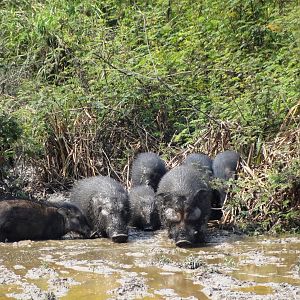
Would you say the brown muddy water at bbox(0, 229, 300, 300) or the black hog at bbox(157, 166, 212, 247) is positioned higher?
the black hog at bbox(157, 166, 212, 247)

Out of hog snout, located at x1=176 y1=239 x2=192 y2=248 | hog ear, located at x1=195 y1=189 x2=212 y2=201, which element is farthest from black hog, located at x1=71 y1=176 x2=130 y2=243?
hog ear, located at x1=195 y1=189 x2=212 y2=201

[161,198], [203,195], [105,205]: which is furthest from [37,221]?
[203,195]

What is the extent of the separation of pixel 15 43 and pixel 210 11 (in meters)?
3.14

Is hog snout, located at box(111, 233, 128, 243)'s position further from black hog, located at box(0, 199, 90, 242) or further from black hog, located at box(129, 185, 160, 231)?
black hog, located at box(129, 185, 160, 231)

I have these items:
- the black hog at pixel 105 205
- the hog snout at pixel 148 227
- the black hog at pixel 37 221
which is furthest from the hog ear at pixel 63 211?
the hog snout at pixel 148 227

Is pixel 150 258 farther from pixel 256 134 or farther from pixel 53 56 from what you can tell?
pixel 53 56

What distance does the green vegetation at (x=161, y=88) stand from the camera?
33.1 feet

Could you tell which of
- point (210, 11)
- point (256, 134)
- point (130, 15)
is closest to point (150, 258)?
point (256, 134)

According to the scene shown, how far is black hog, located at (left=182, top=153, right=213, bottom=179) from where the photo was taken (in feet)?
32.3

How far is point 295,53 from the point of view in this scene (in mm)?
12039

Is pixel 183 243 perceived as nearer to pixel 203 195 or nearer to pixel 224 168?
pixel 203 195

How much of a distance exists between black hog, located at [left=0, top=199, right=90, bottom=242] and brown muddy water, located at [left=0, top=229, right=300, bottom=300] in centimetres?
25

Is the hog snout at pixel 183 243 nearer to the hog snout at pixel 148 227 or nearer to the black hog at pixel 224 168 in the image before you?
the hog snout at pixel 148 227

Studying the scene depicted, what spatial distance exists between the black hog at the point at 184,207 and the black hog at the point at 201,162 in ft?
→ 1.27
